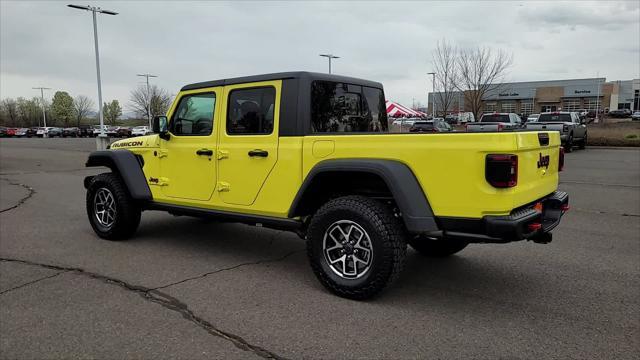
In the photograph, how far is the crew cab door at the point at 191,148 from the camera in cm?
502

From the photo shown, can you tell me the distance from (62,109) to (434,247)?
105 m

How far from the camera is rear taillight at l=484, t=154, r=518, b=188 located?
324cm

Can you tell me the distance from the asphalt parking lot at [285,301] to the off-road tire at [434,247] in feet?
0.36

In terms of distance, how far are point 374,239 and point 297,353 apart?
1090 millimetres

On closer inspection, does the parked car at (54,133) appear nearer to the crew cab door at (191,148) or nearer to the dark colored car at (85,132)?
the dark colored car at (85,132)

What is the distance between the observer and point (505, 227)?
3.28 meters

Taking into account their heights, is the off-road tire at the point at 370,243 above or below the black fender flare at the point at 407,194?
below

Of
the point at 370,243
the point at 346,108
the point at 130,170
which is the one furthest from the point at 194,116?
the point at 370,243

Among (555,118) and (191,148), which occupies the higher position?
(555,118)

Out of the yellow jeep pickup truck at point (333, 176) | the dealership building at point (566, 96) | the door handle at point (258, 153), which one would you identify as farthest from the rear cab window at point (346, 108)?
the dealership building at point (566, 96)

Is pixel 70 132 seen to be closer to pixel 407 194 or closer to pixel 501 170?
pixel 407 194

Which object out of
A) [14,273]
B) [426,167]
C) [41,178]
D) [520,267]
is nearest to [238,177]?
[426,167]

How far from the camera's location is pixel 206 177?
5027mm

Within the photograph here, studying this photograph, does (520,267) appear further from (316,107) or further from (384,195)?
(316,107)
